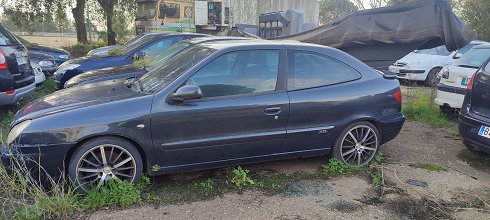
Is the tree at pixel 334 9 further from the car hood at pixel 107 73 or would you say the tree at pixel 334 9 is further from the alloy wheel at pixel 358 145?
the alloy wheel at pixel 358 145

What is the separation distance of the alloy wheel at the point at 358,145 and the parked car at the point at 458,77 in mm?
2939

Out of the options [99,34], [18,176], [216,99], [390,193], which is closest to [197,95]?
[216,99]

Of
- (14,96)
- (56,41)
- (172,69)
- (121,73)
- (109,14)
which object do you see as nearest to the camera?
(172,69)

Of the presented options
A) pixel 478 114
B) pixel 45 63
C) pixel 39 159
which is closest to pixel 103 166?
pixel 39 159

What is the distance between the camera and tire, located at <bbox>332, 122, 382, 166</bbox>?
4410 mm

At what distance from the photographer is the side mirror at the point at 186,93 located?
3.51 meters

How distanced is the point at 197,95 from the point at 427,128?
4.87 metres

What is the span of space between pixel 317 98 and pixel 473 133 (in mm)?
2145

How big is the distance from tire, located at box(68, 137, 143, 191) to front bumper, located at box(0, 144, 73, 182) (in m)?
0.10

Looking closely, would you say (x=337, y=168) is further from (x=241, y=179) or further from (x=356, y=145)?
(x=241, y=179)

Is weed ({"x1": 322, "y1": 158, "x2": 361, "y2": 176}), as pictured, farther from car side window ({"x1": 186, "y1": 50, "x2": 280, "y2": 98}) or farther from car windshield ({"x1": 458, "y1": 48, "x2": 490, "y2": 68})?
car windshield ({"x1": 458, "y1": 48, "x2": 490, "y2": 68})

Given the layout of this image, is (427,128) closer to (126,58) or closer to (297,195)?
(297,195)

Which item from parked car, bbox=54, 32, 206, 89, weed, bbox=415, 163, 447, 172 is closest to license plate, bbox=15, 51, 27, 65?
parked car, bbox=54, 32, 206, 89

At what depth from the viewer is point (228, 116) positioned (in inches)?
147
